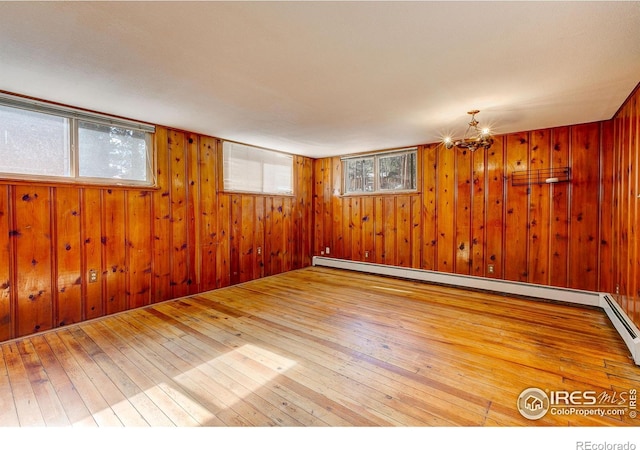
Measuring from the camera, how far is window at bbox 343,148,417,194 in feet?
17.3

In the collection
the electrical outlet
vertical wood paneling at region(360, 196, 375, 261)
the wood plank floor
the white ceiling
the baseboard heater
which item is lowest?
the wood plank floor

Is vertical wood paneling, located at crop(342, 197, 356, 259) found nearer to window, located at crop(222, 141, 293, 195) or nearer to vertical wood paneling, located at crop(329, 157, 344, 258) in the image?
vertical wood paneling, located at crop(329, 157, 344, 258)

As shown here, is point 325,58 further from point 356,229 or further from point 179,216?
point 356,229

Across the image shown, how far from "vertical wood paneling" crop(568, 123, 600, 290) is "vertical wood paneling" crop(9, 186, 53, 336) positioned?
→ 6.27 m

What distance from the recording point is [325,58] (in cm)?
220

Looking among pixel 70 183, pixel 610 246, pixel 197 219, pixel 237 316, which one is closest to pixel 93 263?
pixel 70 183

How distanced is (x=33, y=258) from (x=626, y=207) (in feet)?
20.1

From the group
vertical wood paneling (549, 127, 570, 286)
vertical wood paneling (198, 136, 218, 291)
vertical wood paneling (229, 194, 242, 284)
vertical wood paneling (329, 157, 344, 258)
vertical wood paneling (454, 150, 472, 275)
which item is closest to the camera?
vertical wood paneling (549, 127, 570, 286)

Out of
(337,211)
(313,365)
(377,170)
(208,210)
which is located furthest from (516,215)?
(208,210)

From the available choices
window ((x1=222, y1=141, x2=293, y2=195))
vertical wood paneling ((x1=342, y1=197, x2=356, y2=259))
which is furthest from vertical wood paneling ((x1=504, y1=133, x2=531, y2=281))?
window ((x1=222, y1=141, x2=293, y2=195))

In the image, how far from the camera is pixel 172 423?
1.74 m

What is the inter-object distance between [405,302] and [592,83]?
9.71 feet

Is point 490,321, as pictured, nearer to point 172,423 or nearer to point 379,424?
point 379,424

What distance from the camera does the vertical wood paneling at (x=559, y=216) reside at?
396 cm
